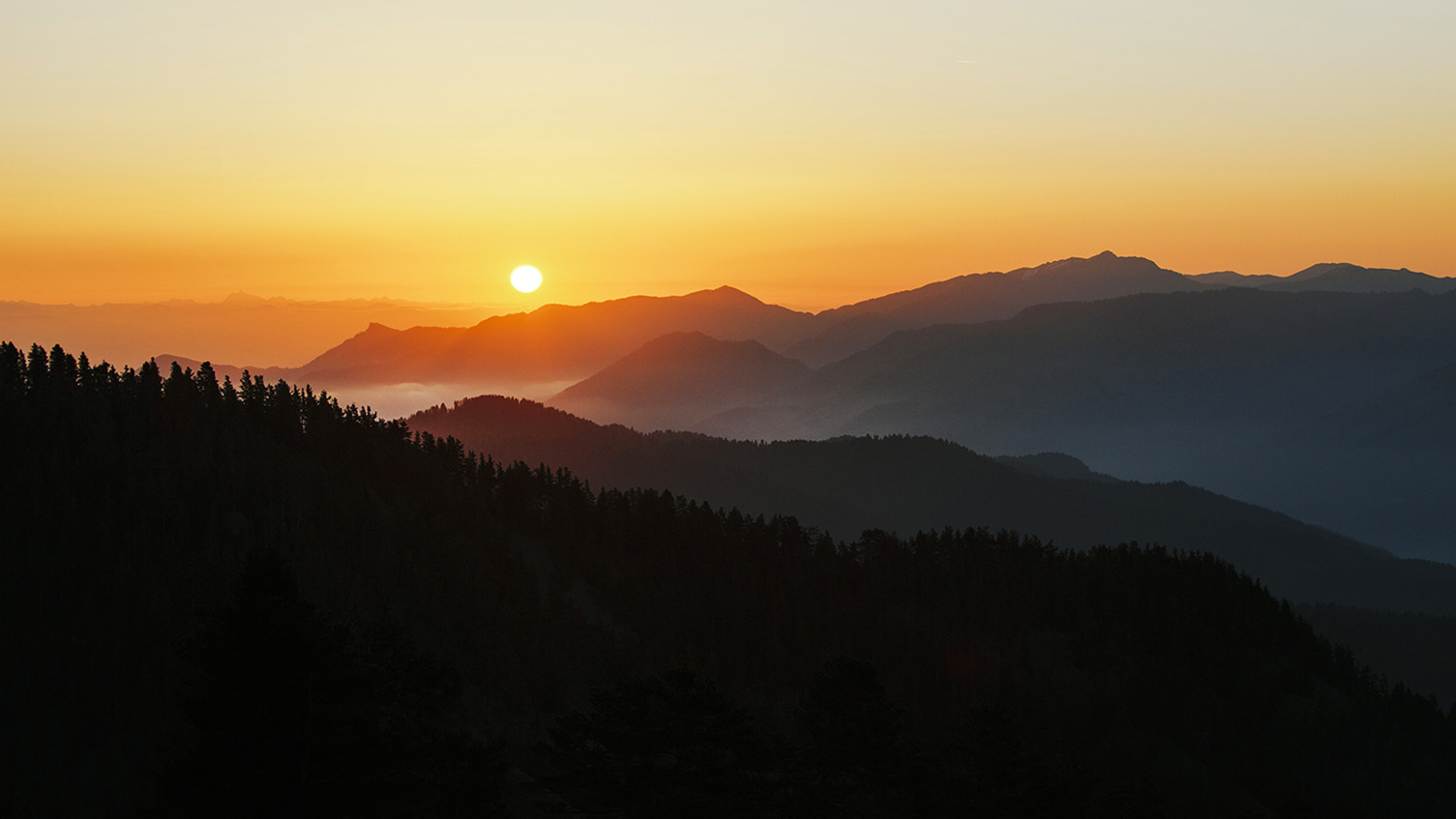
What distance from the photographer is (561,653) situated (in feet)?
455

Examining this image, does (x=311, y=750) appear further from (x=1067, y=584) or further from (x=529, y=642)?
(x=1067, y=584)

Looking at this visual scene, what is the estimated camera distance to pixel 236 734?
26.8m

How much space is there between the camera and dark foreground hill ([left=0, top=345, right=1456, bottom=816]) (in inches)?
1268

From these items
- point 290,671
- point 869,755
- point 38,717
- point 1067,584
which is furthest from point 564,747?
point 1067,584

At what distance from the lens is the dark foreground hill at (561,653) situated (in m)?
32.2

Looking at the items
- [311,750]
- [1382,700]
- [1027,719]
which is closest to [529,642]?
[1027,719]

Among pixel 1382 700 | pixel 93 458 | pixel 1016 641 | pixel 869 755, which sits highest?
pixel 93 458

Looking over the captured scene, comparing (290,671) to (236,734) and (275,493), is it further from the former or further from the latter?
(275,493)

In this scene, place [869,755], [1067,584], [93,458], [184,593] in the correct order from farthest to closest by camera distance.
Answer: [1067,584] → [93,458] → [184,593] → [869,755]

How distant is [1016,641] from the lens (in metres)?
172

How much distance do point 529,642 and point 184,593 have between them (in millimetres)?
39925

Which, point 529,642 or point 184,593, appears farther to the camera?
point 529,642

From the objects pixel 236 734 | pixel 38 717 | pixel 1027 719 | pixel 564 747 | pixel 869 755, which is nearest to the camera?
pixel 236 734

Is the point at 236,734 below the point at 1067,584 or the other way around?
the other way around
